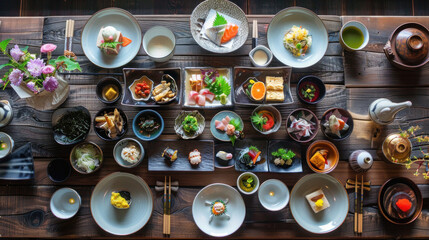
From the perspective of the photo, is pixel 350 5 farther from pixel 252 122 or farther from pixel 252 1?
pixel 252 122

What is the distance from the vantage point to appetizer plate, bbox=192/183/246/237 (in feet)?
7.94

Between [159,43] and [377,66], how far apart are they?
1851 mm

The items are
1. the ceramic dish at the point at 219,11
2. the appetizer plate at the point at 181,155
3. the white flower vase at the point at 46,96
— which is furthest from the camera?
the ceramic dish at the point at 219,11

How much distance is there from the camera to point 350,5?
3492 millimetres

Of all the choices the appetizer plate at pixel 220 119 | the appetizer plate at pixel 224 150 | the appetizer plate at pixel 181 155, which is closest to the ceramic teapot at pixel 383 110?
the appetizer plate at pixel 220 119

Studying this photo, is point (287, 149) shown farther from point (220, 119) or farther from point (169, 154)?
point (169, 154)

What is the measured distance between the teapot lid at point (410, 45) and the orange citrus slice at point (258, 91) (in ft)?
3.51

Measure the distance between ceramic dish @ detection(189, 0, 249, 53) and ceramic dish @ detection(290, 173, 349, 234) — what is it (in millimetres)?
1228

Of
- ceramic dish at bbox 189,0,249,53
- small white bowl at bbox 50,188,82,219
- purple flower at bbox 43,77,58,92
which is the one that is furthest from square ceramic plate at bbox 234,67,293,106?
small white bowl at bbox 50,188,82,219

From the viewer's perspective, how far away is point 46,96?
2377mm

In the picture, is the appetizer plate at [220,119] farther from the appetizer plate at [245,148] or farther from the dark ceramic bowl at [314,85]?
the dark ceramic bowl at [314,85]

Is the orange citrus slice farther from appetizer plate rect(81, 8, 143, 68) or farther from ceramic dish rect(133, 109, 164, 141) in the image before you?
appetizer plate rect(81, 8, 143, 68)

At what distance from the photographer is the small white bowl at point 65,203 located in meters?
2.42

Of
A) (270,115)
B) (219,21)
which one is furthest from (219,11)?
(270,115)
